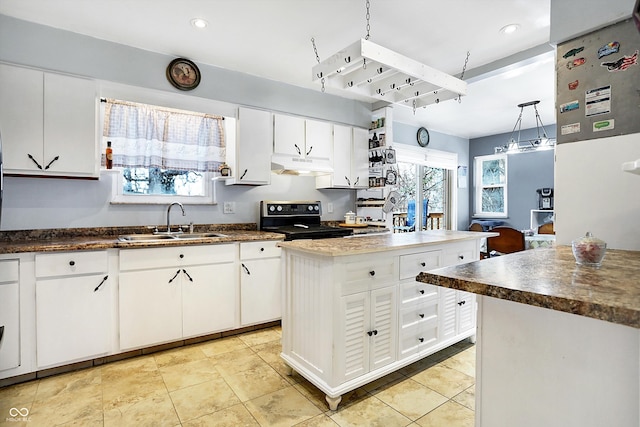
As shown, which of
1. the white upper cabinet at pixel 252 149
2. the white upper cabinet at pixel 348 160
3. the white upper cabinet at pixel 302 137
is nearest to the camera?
the white upper cabinet at pixel 252 149

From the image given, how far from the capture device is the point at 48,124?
2.43 m

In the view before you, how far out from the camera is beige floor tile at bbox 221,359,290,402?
206 centimetres

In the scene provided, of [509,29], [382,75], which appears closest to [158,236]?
[382,75]

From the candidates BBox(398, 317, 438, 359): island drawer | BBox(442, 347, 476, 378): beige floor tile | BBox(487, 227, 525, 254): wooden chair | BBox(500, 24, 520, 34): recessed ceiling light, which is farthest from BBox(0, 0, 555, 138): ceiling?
BBox(442, 347, 476, 378): beige floor tile

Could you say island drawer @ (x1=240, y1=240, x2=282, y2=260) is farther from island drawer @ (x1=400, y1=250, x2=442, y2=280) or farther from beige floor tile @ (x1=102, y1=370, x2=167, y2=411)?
island drawer @ (x1=400, y1=250, x2=442, y2=280)

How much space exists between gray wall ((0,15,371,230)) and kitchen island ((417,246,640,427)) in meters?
2.79

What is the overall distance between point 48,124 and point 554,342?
324cm

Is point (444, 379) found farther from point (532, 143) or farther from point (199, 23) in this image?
point (532, 143)

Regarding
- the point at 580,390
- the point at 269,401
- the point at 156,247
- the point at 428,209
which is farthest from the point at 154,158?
the point at 428,209

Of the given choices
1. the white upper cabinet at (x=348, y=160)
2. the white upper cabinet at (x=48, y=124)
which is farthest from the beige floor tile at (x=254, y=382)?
the white upper cabinet at (x=348, y=160)

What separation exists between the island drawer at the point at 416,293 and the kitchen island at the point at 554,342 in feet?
3.24

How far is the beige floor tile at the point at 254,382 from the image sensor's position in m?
2.06

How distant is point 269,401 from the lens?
1963 mm

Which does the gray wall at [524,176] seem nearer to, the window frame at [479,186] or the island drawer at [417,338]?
the window frame at [479,186]
